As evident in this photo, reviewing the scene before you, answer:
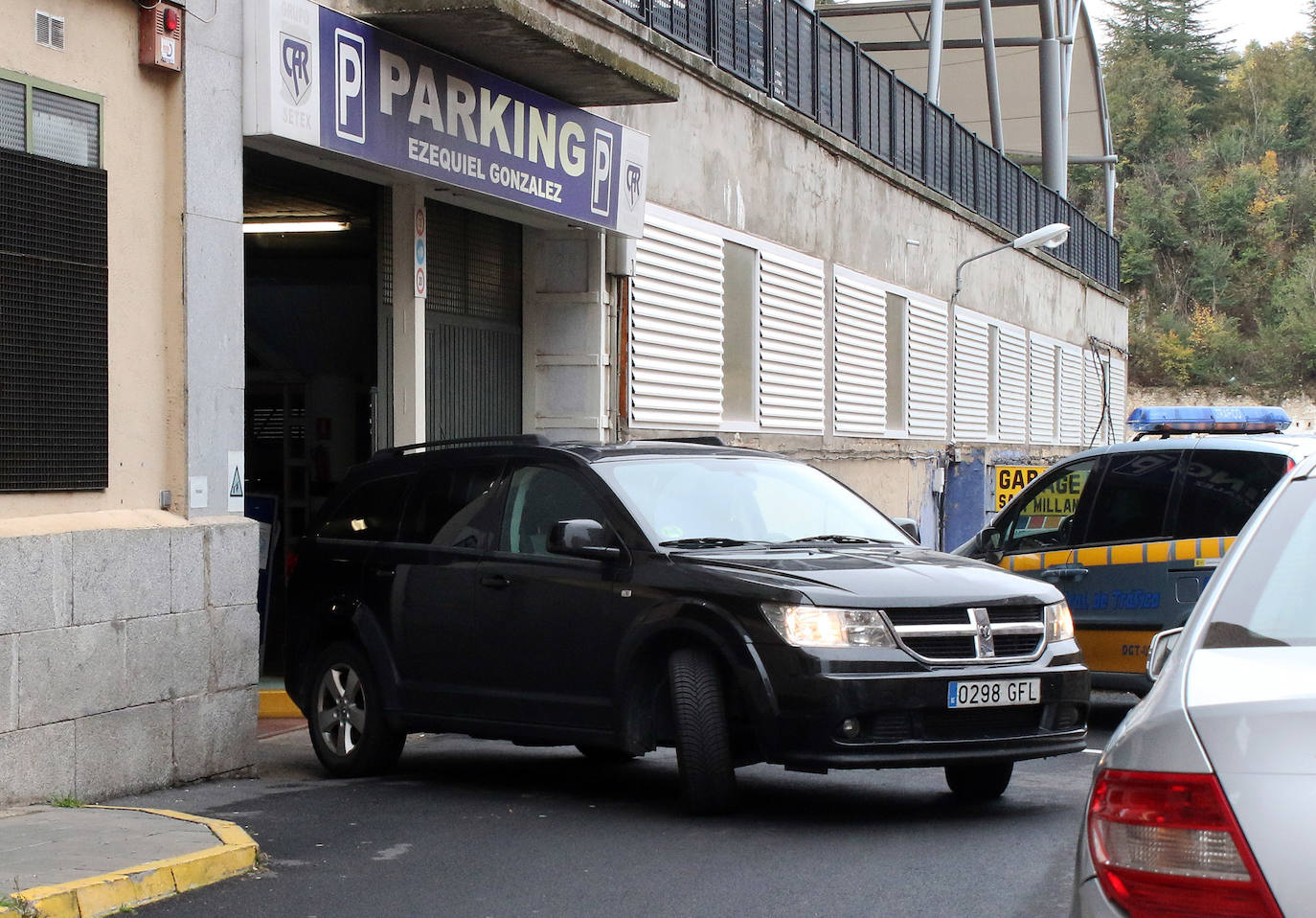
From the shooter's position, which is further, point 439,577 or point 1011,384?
point 1011,384

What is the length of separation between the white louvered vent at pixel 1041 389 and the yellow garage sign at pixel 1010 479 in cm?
1643

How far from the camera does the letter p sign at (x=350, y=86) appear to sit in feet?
37.4

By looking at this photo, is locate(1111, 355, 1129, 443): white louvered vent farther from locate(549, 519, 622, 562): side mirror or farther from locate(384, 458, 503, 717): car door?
locate(549, 519, 622, 562): side mirror

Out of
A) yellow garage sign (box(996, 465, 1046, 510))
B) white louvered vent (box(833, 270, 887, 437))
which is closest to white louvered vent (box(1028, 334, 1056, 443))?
white louvered vent (box(833, 270, 887, 437))

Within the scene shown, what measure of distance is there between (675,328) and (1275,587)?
552 inches

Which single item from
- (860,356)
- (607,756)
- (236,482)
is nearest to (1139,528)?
(607,756)

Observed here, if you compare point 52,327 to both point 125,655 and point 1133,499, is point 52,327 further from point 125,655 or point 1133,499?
point 1133,499

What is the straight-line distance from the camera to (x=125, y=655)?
9.10 m

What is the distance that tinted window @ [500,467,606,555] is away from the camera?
28.9ft

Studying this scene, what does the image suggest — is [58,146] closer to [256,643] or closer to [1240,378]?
[256,643]

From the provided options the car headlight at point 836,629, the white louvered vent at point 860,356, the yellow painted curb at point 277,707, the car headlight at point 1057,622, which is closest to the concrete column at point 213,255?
the yellow painted curb at point 277,707

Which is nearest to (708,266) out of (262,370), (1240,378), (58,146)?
(262,370)

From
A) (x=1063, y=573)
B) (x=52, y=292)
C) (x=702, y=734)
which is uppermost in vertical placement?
(x=52, y=292)

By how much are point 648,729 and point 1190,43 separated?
322 feet
